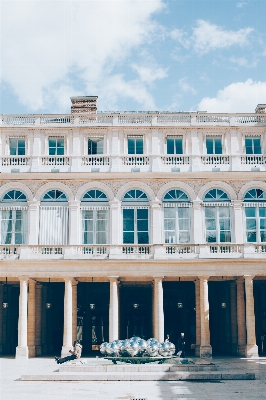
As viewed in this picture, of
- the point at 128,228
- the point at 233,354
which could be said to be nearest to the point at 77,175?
the point at 128,228

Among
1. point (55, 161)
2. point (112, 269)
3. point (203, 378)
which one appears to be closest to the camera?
point (203, 378)

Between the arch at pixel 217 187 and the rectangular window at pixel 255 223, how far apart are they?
1.24 m

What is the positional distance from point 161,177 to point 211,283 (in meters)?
7.99

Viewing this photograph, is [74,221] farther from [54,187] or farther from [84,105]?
[84,105]

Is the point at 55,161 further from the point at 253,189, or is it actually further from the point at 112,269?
the point at 253,189

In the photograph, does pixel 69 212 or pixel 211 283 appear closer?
pixel 69 212

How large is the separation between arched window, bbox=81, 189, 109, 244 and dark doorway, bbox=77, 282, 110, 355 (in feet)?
13.5

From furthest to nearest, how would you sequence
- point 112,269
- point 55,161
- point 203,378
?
1. point 55,161
2. point 112,269
3. point 203,378

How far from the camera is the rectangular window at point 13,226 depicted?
3762cm

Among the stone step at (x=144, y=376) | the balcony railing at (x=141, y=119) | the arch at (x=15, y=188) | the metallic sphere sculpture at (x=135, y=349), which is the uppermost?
the balcony railing at (x=141, y=119)

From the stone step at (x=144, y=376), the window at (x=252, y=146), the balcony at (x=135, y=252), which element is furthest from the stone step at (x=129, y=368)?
the window at (x=252, y=146)

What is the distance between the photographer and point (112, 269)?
117 ft

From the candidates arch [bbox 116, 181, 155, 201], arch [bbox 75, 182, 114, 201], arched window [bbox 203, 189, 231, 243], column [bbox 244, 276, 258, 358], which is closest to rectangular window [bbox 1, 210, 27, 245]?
Result: arch [bbox 75, 182, 114, 201]

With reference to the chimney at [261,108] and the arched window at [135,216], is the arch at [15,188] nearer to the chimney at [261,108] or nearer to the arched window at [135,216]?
the arched window at [135,216]
